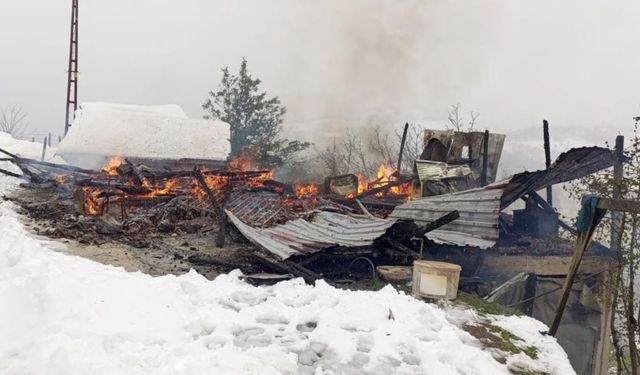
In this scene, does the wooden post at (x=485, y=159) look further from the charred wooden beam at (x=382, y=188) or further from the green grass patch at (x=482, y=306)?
the green grass patch at (x=482, y=306)

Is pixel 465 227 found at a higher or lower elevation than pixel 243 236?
higher

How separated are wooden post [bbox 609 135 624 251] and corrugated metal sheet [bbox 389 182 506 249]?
2.72 m

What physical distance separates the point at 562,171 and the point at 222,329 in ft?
24.8

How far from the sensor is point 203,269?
23.5ft

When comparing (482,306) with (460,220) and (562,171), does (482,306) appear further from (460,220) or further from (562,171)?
(562,171)

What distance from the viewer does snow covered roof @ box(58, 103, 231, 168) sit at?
22.1m

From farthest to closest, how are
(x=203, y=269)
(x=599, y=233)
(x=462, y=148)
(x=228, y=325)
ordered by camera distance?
(x=462, y=148) → (x=599, y=233) → (x=203, y=269) → (x=228, y=325)

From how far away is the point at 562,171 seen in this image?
8.45 meters

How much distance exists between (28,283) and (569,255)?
31.4 feet

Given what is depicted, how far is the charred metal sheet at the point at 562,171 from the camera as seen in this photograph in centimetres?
793

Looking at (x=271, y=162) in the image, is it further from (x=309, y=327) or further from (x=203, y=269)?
(x=309, y=327)

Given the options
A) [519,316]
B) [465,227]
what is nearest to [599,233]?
[465,227]

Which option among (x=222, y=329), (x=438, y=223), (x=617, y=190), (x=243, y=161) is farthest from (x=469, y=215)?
(x=243, y=161)

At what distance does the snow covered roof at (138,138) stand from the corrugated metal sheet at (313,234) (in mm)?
13359
